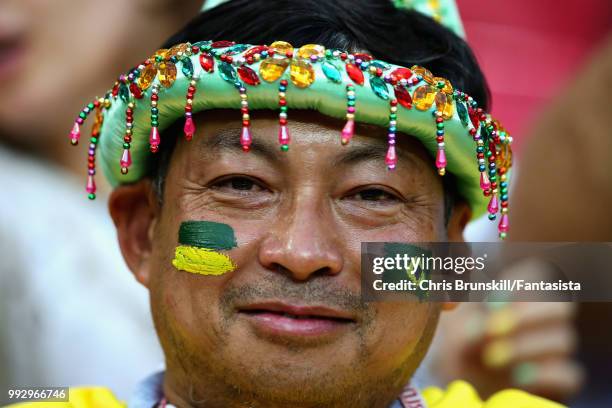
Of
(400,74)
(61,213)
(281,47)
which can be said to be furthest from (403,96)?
(61,213)

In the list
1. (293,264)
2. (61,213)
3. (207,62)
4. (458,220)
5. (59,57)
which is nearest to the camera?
(293,264)

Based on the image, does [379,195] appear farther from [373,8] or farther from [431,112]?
[373,8]

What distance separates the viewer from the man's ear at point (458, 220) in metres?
2.01

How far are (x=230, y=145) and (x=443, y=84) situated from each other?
433 millimetres

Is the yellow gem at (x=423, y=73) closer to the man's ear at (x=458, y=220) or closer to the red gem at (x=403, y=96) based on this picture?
the red gem at (x=403, y=96)

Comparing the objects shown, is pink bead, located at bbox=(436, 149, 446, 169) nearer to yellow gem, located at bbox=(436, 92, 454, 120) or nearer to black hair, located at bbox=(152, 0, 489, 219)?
yellow gem, located at bbox=(436, 92, 454, 120)

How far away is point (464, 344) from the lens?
300 cm

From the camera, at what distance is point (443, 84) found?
5.81 feet

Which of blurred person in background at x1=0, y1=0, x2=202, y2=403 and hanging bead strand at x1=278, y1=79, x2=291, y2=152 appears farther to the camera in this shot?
blurred person in background at x1=0, y1=0, x2=202, y2=403

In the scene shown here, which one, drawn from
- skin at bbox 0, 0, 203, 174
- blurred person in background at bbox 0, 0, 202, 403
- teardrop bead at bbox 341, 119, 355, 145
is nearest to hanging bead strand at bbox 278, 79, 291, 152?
teardrop bead at bbox 341, 119, 355, 145

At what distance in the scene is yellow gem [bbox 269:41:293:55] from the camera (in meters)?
1.69

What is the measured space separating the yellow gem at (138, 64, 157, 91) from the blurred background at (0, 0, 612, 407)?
51.1 inches

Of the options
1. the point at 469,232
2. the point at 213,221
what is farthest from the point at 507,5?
the point at 213,221

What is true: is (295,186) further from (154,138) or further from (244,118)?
(154,138)
